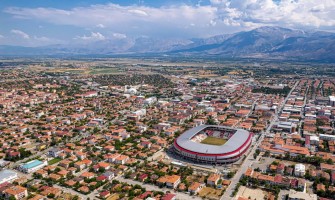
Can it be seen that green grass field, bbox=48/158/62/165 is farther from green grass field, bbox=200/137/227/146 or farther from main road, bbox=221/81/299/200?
main road, bbox=221/81/299/200

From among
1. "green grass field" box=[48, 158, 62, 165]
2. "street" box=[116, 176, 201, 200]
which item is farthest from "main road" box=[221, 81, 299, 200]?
"green grass field" box=[48, 158, 62, 165]

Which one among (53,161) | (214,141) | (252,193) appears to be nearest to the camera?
(252,193)

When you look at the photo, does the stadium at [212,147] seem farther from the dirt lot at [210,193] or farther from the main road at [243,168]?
the dirt lot at [210,193]

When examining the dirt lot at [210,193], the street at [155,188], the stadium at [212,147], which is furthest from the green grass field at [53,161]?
the dirt lot at [210,193]

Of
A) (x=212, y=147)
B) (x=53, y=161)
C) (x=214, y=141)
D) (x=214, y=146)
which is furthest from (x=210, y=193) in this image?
(x=53, y=161)

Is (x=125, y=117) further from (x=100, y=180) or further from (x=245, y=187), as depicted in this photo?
(x=245, y=187)

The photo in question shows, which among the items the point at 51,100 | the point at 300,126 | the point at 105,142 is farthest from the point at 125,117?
the point at 300,126

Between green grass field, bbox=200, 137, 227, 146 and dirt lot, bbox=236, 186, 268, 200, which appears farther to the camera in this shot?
green grass field, bbox=200, 137, 227, 146

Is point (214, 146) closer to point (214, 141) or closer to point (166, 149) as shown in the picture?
point (214, 141)

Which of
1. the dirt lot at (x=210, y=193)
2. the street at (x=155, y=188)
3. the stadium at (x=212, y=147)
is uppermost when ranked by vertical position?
the stadium at (x=212, y=147)

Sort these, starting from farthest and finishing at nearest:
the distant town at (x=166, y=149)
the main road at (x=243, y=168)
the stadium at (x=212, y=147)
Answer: the stadium at (x=212, y=147)
the distant town at (x=166, y=149)
the main road at (x=243, y=168)
